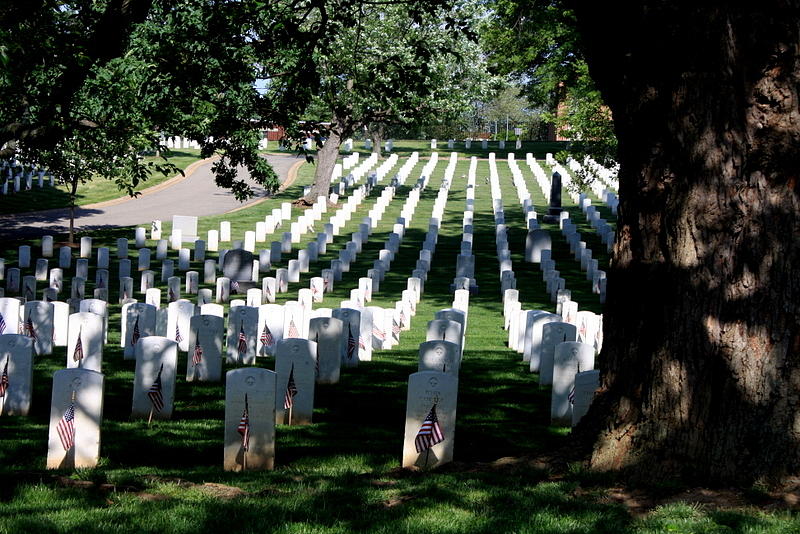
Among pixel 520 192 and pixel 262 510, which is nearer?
pixel 262 510

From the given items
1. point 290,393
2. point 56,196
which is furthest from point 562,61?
point 290,393

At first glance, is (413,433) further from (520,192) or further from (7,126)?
(520,192)

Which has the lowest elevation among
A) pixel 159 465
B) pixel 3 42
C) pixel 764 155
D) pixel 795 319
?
pixel 159 465

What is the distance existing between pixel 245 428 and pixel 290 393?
1.63 metres

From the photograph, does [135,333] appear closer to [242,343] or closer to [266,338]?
[242,343]

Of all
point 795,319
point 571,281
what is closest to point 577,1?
point 795,319

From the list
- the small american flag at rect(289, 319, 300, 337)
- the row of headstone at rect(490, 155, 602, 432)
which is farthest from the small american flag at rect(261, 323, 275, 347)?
the row of headstone at rect(490, 155, 602, 432)

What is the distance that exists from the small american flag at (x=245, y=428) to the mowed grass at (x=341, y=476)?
284 mm

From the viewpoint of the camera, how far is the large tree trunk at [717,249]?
6.14m

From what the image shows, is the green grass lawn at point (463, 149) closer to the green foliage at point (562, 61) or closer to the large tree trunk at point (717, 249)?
the green foliage at point (562, 61)

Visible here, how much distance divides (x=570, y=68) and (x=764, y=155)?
29.0m

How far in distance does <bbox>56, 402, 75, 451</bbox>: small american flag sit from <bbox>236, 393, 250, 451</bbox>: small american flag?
1.20 m

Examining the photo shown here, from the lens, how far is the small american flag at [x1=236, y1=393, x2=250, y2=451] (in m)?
7.28

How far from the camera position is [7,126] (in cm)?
1142
